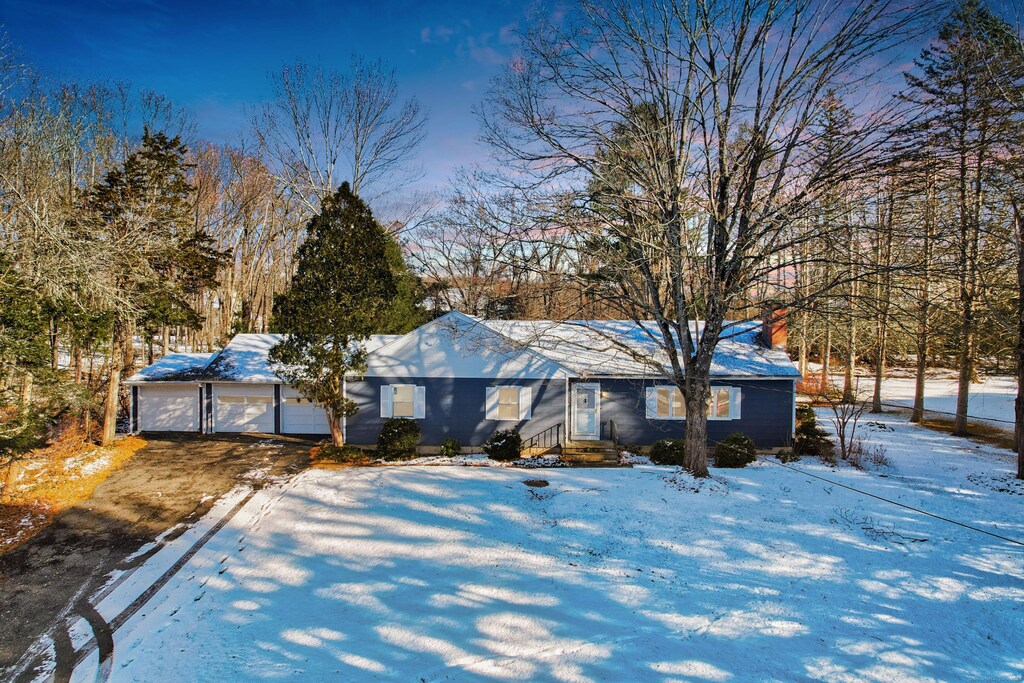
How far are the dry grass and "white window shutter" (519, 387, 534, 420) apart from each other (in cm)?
1122

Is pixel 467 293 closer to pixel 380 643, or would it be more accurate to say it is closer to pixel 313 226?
pixel 313 226

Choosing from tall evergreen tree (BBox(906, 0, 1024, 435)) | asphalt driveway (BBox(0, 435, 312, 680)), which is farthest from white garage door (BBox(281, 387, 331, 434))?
tall evergreen tree (BBox(906, 0, 1024, 435))

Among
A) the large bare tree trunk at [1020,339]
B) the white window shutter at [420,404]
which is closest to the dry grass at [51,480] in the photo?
the white window shutter at [420,404]

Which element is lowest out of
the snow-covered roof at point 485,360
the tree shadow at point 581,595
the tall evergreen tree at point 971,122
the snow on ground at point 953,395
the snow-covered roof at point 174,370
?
the tree shadow at point 581,595

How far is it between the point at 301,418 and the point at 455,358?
6444mm

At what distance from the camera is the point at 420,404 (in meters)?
→ 16.6

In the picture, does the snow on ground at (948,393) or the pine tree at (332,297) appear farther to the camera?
the snow on ground at (948,393)

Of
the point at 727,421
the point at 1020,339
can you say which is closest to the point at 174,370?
the point at 727,421

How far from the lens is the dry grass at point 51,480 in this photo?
971 centimetres

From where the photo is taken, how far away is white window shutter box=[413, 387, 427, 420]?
16594 mm

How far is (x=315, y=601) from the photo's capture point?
727cm

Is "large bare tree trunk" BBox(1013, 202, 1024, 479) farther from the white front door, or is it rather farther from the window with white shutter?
the white front door

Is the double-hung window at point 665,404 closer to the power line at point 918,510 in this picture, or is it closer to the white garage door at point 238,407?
the power line at point 918,510

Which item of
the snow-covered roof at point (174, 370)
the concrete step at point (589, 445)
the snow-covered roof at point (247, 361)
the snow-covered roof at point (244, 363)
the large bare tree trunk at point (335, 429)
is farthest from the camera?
the snow-covered roof at point (174, 370)
